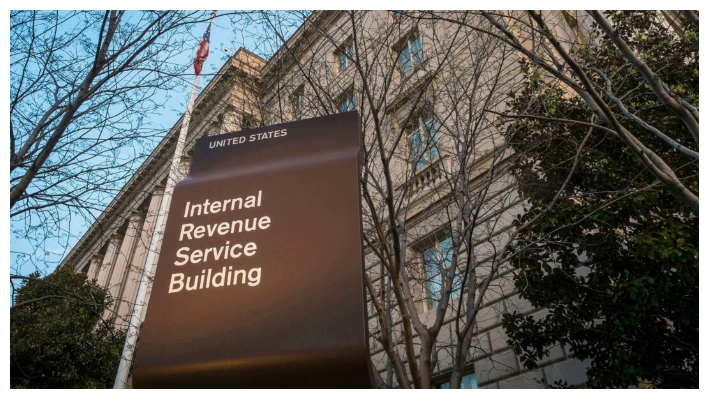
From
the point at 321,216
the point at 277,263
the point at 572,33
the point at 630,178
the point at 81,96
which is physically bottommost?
the point at 277,263

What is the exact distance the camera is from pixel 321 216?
2145 mm

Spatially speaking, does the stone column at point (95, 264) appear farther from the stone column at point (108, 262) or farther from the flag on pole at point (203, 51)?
the flag on pole at point (203, 51)

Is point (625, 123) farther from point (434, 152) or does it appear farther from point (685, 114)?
point (434, 152)

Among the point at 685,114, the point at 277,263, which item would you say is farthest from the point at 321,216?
the point at 685,114

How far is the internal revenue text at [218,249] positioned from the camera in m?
2.07

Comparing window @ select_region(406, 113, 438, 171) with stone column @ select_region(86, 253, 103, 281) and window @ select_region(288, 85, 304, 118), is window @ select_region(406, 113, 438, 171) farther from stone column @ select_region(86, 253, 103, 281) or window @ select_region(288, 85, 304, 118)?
stone column @ select_region(86, 253, 103, 281)

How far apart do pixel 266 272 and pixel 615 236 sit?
21.2 feet

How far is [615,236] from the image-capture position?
7.12 metres

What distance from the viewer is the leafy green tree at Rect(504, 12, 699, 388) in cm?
627

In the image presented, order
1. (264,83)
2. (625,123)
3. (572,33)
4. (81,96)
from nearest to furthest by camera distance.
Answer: (81,96) → (625,123) → (264,83) → (572,33)

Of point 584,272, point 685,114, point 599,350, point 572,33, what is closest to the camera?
point 685,114

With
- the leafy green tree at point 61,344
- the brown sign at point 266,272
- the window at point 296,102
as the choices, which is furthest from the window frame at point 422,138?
the leafy green tree at point 61,344

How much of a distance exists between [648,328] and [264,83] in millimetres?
7126

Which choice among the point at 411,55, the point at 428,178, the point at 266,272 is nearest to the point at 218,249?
the point at 266,272
